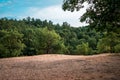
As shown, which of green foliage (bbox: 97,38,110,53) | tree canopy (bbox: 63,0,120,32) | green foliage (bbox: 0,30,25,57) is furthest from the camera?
green foliage (bbox: 0,30,25,57)

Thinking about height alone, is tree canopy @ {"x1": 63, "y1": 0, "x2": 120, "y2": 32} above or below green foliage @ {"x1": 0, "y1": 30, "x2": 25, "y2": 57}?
above

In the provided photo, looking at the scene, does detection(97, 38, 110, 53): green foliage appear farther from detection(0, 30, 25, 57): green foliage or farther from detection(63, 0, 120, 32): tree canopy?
detection(63, 0, 120, 32): tree canopy

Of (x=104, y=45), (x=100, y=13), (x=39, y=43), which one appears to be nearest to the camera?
(x=100, y=13)

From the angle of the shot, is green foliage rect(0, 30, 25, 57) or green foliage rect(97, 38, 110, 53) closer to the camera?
green foliage rect(97, 38, 110, 53)

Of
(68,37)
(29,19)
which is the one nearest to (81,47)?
(68,37)

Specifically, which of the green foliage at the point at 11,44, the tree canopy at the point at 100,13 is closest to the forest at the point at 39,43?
the green foliage at the point at 11,44

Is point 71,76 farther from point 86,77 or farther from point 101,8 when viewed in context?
point 101,8

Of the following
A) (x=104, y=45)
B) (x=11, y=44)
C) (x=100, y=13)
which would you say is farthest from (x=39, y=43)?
(x=100, y=13)

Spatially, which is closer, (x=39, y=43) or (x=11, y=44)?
(x=11, y=44)

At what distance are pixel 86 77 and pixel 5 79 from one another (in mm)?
4335

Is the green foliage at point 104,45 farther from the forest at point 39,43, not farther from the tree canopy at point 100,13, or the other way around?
the tree canopy at point 100,13

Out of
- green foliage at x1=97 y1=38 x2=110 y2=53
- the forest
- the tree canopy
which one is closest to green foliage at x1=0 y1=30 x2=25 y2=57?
the forest

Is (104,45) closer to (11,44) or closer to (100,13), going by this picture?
(11,44)

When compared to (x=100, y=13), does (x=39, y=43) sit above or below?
below
